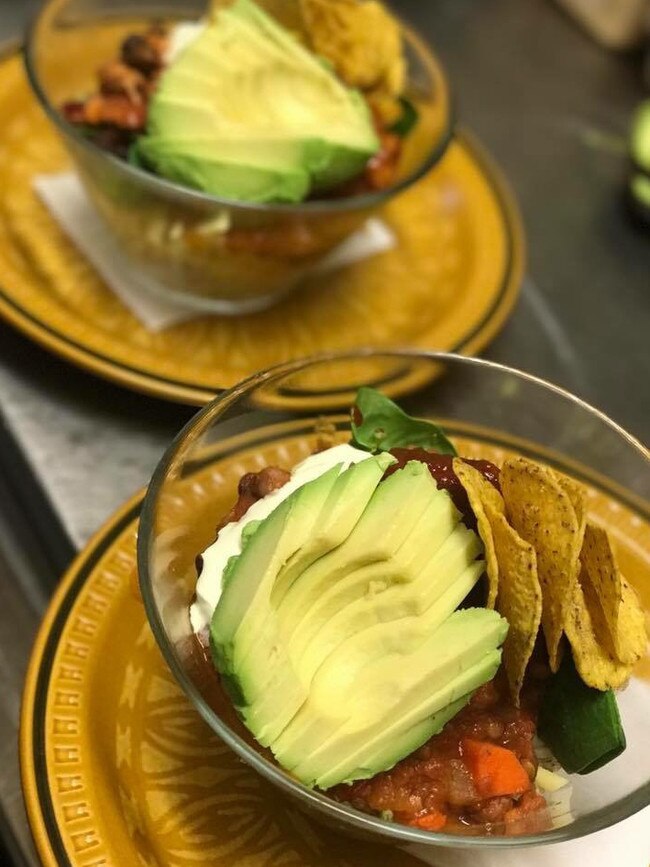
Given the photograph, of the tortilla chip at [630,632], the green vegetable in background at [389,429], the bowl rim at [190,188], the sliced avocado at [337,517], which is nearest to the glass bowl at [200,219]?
the bowl rim at [190,188]

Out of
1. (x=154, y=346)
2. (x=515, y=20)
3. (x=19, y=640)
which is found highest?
(x=515, y=20)

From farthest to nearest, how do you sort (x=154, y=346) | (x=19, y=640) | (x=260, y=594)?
(x=154, y=346) < (x=19, y=640) < (x=260, y=594)

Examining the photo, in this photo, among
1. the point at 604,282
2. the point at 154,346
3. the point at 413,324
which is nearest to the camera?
the point at 154,346

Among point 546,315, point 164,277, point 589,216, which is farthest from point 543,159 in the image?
point 164,277

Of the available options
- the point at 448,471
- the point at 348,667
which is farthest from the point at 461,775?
the point at 448,471

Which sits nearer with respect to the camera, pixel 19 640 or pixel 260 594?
pixel 260 594

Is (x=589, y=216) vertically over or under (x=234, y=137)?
under

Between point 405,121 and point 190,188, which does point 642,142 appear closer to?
point 405,121

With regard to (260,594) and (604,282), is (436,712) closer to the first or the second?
(260,594)
